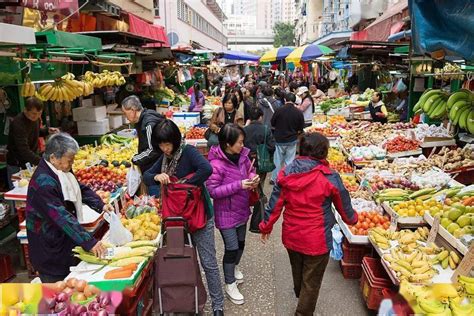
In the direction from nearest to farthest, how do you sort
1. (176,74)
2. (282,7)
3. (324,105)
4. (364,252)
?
(364,252) < (324,105) < (176,74) < (282,7)

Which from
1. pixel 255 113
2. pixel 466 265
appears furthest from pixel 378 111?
pixel 466 265

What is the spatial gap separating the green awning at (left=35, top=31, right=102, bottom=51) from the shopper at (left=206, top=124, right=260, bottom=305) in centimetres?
276

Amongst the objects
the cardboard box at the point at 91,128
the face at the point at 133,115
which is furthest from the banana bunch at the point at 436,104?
the cardboard box at the point at 91,128

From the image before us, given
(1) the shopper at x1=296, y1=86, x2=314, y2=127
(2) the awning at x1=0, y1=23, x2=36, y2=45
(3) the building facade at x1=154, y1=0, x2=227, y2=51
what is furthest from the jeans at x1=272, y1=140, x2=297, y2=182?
(3) the building facade at x1=154, y1=0, x2=227, y2=51

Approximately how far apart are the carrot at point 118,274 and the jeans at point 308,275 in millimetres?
1411

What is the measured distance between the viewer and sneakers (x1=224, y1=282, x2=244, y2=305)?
181 inches

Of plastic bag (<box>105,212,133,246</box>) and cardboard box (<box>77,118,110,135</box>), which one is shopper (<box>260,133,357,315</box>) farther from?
cardboard box (<box>77,118,110,135</box>)

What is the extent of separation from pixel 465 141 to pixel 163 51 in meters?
8.60

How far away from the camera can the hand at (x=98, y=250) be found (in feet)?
11.8

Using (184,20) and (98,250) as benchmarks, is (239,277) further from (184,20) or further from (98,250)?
(184,20)

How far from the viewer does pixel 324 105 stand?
15.6 metres

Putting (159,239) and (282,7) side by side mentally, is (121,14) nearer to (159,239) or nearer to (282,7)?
(159,239)

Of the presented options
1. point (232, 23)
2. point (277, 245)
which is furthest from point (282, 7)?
point (277, 245)

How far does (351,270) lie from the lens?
5211mm
